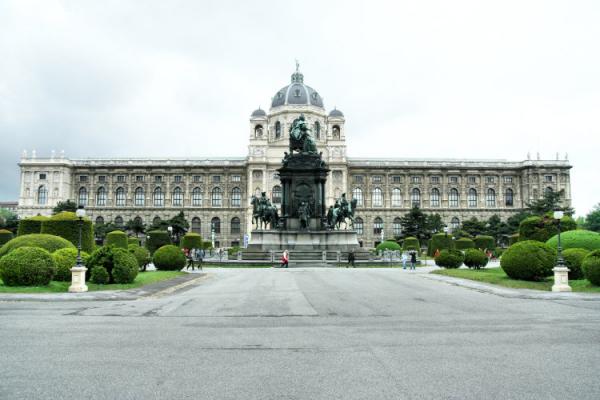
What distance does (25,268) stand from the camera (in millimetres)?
17391

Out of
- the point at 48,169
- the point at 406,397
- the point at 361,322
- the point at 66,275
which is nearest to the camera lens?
the point at 406,397

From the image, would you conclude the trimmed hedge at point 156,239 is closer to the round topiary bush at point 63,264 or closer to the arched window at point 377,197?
the round topiary bush at point 63,264

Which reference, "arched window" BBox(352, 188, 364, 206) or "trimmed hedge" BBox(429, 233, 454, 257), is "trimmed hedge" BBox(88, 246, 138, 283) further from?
"arched window" BBox(352, 188, 364, 206)

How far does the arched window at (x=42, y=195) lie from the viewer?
96.8 m

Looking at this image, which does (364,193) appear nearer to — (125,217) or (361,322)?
(125,217)

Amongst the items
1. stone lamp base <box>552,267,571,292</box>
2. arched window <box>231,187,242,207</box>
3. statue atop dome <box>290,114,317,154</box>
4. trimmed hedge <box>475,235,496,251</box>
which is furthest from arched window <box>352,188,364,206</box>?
stone lamp base <box>552,267,571,292</box>

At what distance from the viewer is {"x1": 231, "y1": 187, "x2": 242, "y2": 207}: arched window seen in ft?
327

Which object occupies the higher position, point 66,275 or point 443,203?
point 443,203

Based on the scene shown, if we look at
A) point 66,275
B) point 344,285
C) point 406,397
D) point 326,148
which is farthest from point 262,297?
point 326,148

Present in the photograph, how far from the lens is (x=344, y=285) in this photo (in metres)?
20.7

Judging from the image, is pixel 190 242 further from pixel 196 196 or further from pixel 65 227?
pixel 196 196

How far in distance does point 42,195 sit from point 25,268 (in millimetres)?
89109

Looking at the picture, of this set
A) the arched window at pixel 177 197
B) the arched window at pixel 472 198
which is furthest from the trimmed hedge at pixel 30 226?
the arched window at pixel 472 198

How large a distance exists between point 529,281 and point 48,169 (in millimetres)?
95769
